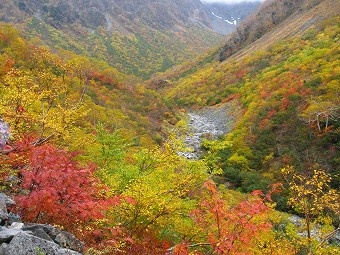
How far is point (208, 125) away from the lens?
42.1 meters

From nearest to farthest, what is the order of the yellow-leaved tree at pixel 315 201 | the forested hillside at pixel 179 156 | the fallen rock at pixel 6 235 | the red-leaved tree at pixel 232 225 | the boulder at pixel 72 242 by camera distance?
the fallen rock at pixel 6 235 → the boulder at pixel 72 242 → the red-leaved tree at pixel 232 225 → the forested hillside at pixel 179 156 → the yellow-leaved tree at pixel 315 201

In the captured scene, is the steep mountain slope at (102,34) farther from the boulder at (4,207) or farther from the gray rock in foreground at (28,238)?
the gray rock in foreground at (28,238)

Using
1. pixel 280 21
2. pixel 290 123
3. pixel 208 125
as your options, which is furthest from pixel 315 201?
pixel 280 21

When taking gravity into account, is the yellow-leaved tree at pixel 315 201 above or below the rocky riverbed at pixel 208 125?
above

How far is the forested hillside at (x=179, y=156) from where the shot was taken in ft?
23.9

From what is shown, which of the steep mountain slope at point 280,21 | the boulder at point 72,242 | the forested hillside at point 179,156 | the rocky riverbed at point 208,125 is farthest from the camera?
the steep mountain slope at point 280,21

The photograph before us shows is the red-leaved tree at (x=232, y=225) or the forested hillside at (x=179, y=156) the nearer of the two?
the red-leaved tree at (x=232, y=225)

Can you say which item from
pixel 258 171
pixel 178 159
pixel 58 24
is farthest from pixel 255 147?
pixel 58 24

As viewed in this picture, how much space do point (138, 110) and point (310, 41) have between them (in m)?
29.4

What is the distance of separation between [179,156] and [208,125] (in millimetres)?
31723

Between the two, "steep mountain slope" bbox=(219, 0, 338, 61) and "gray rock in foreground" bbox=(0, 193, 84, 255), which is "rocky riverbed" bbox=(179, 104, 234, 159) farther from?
"steep mountain slope" bbox=(219, 0, 338, 61)

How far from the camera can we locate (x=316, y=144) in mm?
22094

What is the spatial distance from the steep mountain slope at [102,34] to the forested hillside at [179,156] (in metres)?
60.8

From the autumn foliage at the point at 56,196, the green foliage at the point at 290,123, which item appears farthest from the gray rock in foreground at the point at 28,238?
the green foliage at the point at 290,123
